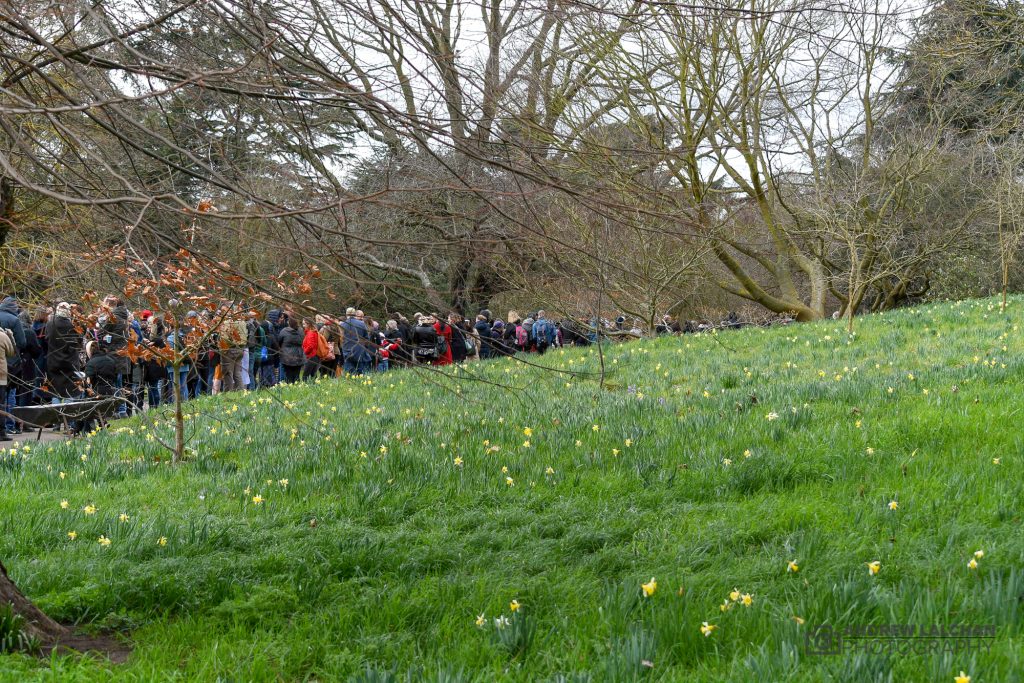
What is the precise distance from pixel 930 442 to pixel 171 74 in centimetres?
461

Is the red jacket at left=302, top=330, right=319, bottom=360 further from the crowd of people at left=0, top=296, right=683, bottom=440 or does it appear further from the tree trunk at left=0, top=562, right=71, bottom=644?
the tree trunk at left=0, top=562, right=71, bottom=644

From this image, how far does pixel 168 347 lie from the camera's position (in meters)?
7.14

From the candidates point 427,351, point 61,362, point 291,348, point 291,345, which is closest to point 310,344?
point 291,348

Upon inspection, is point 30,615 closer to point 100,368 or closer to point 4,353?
point 4,353

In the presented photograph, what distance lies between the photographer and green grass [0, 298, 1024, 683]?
9.48 feet

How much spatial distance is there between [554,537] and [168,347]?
4413mm

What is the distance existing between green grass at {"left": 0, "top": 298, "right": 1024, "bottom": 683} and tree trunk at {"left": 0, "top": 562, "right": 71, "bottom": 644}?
182mm

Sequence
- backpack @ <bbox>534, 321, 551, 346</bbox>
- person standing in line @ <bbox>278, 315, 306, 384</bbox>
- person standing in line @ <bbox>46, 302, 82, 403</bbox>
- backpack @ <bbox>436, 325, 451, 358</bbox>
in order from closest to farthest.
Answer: person standing in line @ <bbox>46, 302, 82, 403</bbox> → backpack @ <bbox>436, 325, 451, 358</bbox> → person standing in line @ <bbox>278, 315, 306, 384</bbox> → backpack @ <bbox>534, 321, 551, 346</bbox>

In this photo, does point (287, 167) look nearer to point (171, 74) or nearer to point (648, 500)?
point (171, 74)

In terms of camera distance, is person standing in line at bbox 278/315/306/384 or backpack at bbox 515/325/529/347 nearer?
person standing in line at bbox 278/315/306/384

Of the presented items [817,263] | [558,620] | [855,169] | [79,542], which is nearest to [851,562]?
[558,620]

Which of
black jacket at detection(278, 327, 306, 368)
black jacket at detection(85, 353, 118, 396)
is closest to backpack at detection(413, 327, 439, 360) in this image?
black jacket at detection(278, 327, 306, 368)

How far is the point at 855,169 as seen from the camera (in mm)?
20562

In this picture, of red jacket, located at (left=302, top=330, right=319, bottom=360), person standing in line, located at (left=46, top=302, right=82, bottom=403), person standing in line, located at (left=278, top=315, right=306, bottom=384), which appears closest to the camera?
person standing in line, located at (left=46, top=302, right=82, bottom=403)
